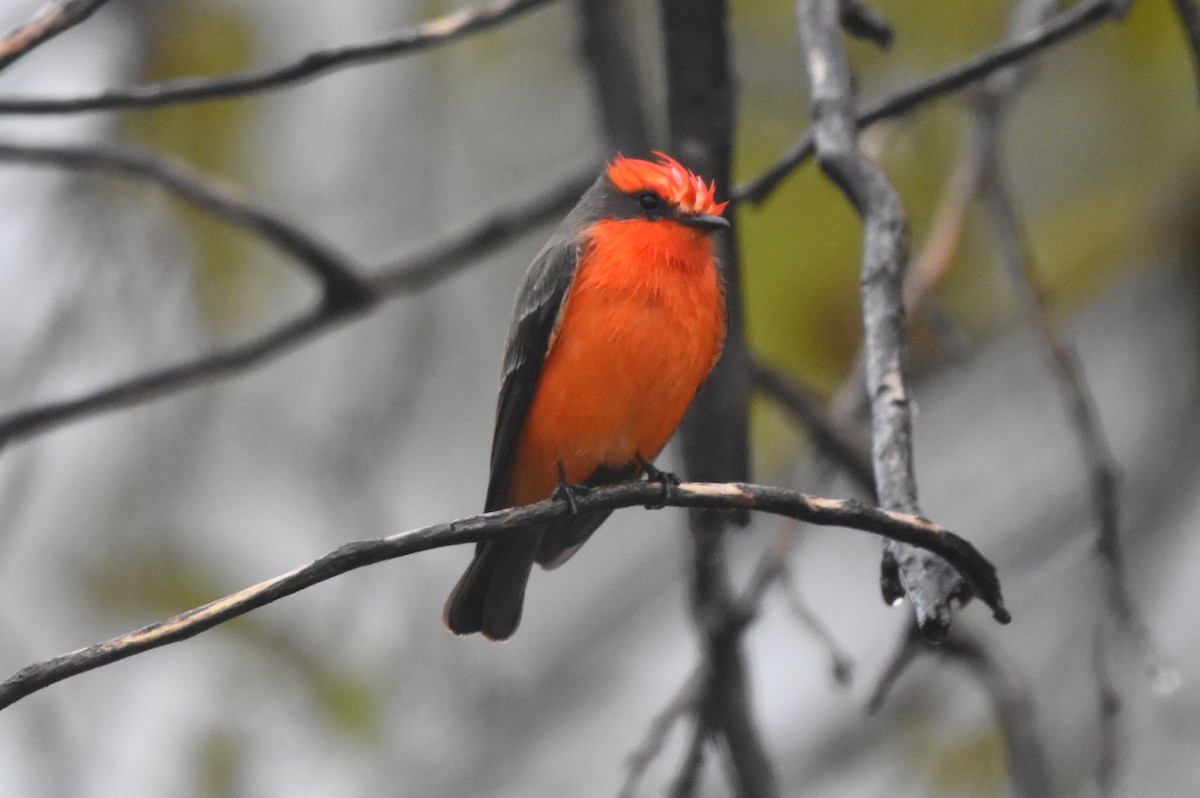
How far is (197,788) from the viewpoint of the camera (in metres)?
6.03

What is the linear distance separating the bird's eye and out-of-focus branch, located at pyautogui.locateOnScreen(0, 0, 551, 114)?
97 centimetres

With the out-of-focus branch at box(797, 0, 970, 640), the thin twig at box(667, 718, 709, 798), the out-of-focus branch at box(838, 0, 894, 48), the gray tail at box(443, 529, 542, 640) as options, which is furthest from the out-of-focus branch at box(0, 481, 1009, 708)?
the thin twig at box(667, 718, 709, 798)

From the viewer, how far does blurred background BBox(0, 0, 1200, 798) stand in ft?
18.3

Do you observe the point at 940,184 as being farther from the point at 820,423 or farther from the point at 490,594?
the point at 490,594

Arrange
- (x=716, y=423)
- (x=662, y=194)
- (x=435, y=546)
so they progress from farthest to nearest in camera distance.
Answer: (x=662, y=194), (x=716, y=423), (x=435, y=546)

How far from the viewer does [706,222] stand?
12.7 ft

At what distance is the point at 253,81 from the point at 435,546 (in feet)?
4.78

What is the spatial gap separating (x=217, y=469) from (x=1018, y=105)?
4.46 metres

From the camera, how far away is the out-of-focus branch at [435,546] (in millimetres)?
1917

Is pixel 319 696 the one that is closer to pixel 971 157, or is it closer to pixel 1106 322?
pixel 971 157

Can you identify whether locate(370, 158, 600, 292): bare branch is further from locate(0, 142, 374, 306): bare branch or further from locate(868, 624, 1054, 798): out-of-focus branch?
locate(868, 624, 1054, 798): out-of-focus branch

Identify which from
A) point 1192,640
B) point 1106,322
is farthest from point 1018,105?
point 1192,640

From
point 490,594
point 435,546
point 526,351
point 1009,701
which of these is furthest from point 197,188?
point 1009,701

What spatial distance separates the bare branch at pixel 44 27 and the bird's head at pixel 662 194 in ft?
5.23
